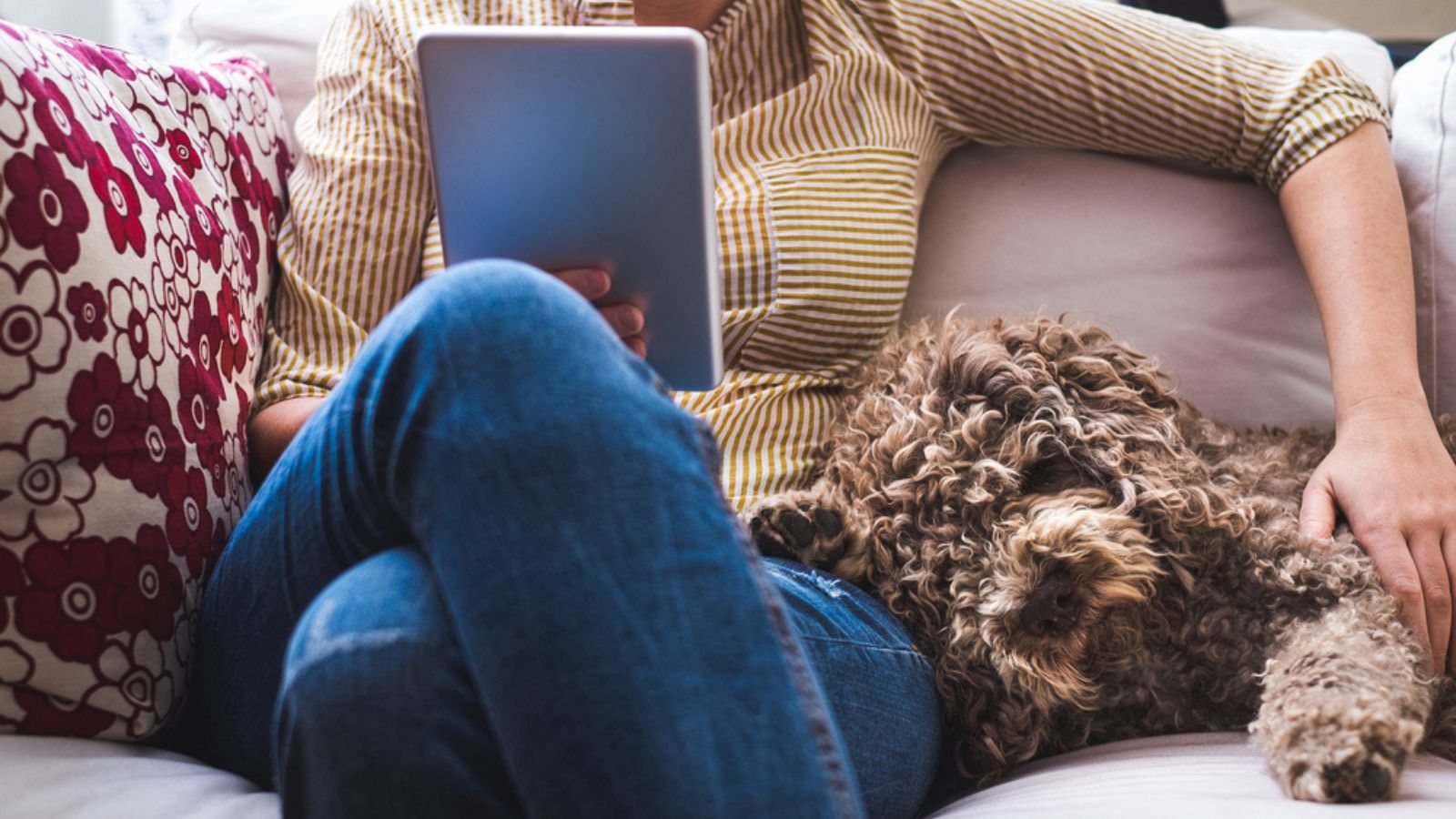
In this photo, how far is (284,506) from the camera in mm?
1021

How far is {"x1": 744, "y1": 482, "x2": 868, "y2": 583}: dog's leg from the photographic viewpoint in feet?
4.07

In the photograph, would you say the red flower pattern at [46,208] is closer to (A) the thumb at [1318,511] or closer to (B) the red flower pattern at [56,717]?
(B) the red flower pattern at [56,717]

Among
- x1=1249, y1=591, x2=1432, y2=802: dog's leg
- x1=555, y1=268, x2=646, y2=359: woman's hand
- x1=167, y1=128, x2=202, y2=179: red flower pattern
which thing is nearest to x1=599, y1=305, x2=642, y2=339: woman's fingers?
x1=555, y1=268, x2=646, y2=359: woman's hand

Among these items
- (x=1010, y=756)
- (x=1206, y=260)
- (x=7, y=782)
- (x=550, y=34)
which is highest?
(x=550, y=34)

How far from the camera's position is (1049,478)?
1245 millimetres

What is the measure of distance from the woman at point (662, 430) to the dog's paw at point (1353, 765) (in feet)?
0.85

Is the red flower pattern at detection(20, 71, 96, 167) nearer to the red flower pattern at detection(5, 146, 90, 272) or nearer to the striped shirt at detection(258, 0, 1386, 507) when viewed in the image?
the red flower pattern at detection(5, 146, 90, 272)

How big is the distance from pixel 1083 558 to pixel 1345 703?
0.83ft

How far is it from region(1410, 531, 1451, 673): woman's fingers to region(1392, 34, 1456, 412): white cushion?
412mm

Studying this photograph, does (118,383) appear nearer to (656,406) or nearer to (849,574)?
(656,406)

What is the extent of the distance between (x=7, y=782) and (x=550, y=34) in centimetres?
83

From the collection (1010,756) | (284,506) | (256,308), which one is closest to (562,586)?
(284,506)

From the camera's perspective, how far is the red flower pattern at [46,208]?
1022mm

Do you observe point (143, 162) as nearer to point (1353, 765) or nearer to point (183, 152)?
point (183, 152)
